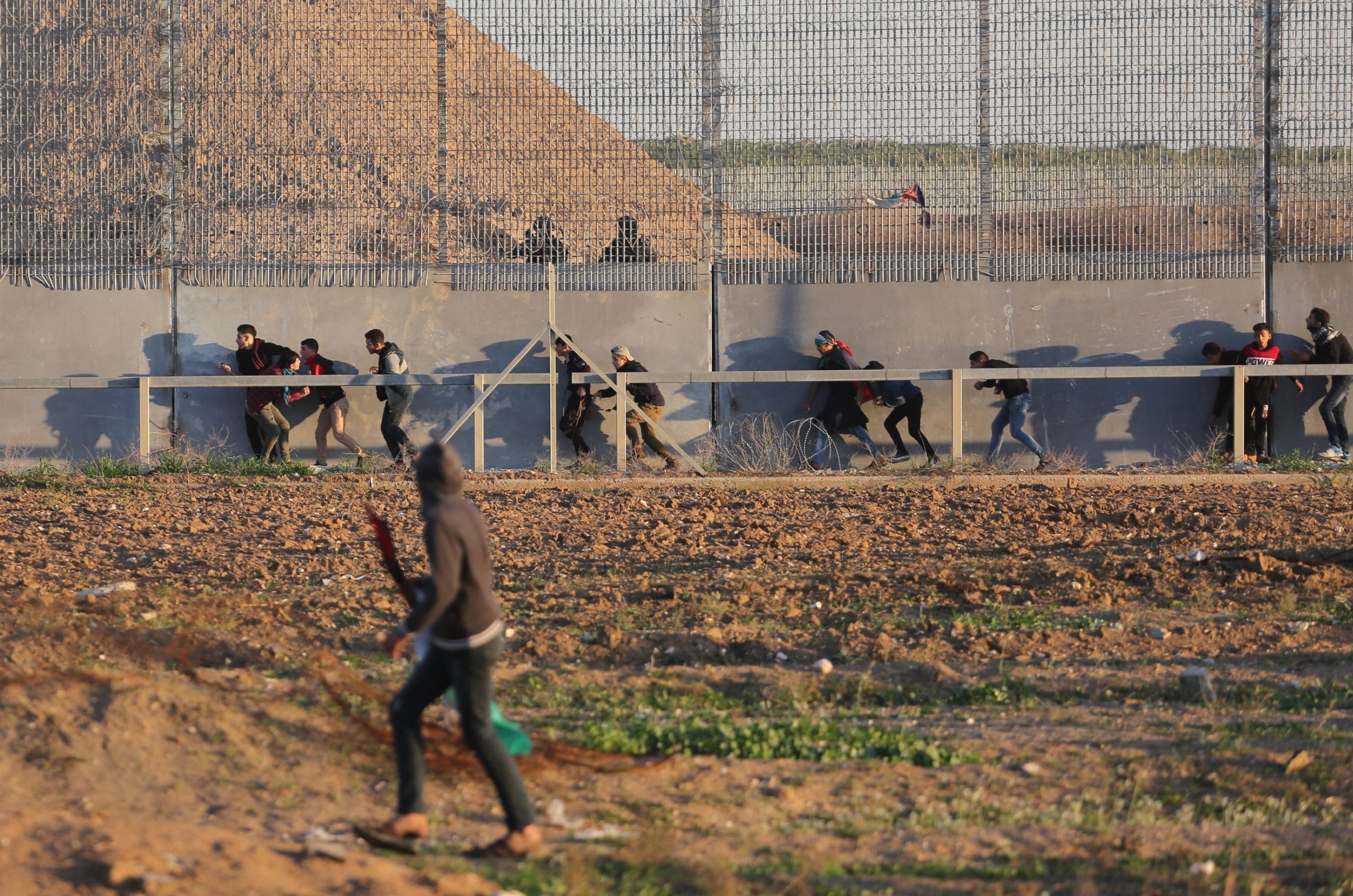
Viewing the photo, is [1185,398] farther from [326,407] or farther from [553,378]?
[326,407]

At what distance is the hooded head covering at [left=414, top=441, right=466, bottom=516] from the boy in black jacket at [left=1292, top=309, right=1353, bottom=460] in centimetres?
1336

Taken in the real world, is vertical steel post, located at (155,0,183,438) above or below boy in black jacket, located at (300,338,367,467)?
above

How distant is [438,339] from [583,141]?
2.86m

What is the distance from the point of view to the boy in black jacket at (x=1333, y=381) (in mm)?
15836

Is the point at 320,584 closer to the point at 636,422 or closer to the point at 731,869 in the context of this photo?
the point at 731,869

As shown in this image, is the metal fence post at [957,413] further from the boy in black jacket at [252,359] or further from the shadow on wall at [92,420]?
the shadow on wall at [92,420]

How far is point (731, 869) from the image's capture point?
15.7ft

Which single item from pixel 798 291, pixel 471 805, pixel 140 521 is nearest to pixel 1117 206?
pixel 798 291

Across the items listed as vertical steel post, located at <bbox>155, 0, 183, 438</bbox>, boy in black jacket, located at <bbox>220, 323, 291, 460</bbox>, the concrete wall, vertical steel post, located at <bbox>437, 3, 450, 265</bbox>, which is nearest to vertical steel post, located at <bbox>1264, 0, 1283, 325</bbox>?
the concrete wall

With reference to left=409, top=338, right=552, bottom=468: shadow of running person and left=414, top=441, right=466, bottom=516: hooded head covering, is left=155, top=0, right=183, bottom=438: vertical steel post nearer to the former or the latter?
left=409, top=338, right=552, bottom=468: shadow of running person

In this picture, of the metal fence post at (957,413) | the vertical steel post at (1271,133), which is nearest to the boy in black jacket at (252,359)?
the metal fence post at (957,413)

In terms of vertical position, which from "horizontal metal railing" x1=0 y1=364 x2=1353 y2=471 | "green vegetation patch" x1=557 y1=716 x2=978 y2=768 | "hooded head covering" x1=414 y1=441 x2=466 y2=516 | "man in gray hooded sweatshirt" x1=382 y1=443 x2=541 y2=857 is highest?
"horizontal metal railing" x1=0 y1=364 x2=1353 y2=471

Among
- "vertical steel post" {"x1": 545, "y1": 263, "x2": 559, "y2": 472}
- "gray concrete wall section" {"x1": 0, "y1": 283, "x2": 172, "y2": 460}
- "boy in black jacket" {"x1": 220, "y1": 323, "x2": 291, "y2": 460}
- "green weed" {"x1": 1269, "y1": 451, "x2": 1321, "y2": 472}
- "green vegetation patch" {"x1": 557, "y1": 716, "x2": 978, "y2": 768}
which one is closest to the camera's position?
"green vegetation patch" {"x1": 557, "y1": 716, "x2": 978, "y2": 768}

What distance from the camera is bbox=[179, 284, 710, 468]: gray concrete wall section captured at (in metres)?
16.8
